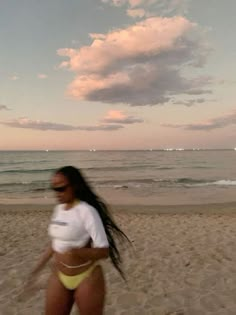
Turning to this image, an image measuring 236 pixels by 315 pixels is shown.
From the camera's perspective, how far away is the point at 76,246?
2516 mm

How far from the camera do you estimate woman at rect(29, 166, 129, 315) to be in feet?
8.13

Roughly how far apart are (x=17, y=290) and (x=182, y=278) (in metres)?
2.48

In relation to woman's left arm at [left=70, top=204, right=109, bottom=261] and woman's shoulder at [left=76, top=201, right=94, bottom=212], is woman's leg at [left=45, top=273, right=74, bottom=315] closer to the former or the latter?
woman's left arm at [left=70, top=204, right=109, bottom=261]

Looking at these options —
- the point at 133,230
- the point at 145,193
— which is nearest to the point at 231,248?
the point at 133,230

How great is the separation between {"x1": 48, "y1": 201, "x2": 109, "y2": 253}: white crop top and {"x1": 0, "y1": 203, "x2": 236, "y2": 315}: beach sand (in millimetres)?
2490

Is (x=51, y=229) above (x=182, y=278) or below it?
above

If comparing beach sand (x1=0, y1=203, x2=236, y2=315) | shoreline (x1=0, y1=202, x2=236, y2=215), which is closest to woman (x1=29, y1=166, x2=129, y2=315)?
beach sand (x1=0, y1=203, x2=236, y2=315)

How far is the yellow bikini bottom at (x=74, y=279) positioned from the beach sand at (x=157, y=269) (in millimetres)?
2286

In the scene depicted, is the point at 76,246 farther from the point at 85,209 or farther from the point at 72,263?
the point at 85,209

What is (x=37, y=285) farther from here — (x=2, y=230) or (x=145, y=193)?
(x=145, y=193)

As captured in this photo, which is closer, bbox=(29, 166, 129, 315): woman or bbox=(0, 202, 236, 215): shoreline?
bbox=(29, 166, 129, 315): woman

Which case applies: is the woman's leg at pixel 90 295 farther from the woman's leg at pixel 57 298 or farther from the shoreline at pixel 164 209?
the shoreline at pixel 164 209

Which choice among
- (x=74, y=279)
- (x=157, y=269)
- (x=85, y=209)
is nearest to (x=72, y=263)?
(x=74, y=279)

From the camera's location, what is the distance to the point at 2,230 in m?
10.0
